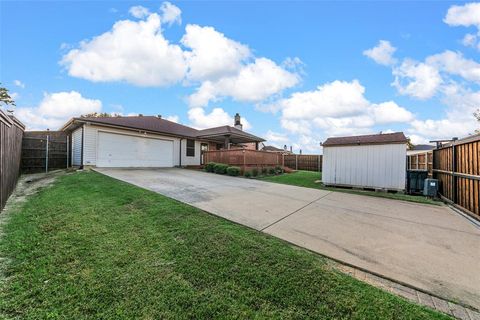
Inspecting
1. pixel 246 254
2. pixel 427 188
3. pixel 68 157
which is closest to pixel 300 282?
pixel 246 254

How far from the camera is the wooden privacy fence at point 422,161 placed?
9.25 m

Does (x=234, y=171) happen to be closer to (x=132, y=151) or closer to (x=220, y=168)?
(x=220, y=168)

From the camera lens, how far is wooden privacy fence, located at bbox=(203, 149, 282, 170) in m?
13.6

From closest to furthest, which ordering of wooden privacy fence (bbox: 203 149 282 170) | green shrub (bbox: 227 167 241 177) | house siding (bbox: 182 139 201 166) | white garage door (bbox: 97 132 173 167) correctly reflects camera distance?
1. white garage door (bbox: 97 132 173 167)
2. green shrub (bbox: 227 167 241 177)
3. wooden privacy fence (bbox: 203 149 282 170)
4. house siding (bbox: 182 139 201 166)

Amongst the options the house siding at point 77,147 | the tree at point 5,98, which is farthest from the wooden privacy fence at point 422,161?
the tree at point 5,98

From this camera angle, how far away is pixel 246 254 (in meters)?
3.05

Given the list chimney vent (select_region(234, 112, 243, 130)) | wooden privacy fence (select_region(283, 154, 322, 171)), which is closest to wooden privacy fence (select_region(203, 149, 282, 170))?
wooden privacy fence (select_region(283, 154, 322, 171))

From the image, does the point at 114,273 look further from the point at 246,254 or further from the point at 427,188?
the point at 427,188

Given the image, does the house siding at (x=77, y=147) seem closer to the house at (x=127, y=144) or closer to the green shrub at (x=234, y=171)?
the house at (x=127, y=144)

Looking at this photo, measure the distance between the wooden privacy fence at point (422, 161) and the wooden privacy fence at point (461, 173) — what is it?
2.66ft

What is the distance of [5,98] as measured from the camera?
17.9m

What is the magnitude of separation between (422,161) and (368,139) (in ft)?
7.93

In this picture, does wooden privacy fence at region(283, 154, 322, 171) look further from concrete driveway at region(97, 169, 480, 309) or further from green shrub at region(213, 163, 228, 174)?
concrete driveway at region(97, 169, 480, 309)

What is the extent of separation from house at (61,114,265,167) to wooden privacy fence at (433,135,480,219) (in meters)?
11.9
